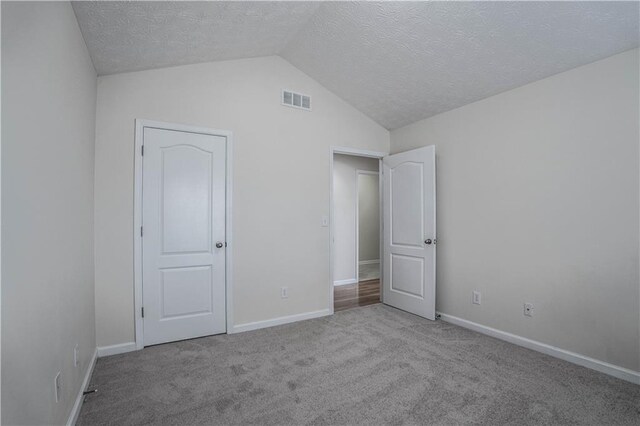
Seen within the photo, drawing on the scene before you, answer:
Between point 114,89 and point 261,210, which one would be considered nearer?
point 114,89

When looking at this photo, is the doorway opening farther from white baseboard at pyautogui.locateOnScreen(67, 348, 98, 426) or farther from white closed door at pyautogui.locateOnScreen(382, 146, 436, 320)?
white baseboard at pyautogui.locateOnScreen(67, 348, 98, 426)

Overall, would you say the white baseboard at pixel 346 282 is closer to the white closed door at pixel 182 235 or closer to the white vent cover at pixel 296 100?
the white closed door at pixel 182 235

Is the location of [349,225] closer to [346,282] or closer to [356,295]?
[346,282]

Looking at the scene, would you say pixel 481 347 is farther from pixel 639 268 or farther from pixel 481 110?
pixel 481 110

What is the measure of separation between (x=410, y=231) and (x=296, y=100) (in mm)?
2090

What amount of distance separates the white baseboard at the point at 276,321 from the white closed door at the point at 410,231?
101 centimetres

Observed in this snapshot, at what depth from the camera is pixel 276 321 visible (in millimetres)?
3445

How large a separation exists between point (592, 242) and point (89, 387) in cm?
389

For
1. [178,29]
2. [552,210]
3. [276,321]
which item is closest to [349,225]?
[276,321]

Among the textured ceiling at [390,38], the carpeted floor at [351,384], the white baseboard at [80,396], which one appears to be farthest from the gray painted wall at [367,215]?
the white baseboard at [80,396]

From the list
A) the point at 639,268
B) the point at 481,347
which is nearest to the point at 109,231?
the point at 481,347

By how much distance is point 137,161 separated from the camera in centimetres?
281

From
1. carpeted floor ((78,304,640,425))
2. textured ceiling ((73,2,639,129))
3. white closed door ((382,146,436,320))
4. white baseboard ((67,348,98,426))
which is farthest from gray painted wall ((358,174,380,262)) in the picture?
white baseboard ((67,348,98,426))

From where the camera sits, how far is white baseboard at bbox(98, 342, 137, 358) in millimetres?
2670
